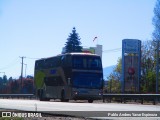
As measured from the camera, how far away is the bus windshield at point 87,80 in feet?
108

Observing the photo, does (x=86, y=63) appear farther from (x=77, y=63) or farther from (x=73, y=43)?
(x=73, y=43)

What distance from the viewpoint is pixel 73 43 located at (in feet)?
306

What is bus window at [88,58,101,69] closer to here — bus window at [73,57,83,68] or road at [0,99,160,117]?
bus window at [73,57,83,68]

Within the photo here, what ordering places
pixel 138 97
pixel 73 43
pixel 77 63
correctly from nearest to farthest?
pixel 77 63, pixel 138 97, pixel 73 43

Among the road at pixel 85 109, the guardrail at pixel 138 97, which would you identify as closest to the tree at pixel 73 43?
the guardrail at pixel 138 97

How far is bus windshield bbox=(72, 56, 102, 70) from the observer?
1289 inches

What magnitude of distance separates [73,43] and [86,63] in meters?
60.4

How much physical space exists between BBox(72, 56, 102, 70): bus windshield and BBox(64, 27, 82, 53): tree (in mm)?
58226

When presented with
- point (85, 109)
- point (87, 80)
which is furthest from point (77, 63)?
point (85, 109)

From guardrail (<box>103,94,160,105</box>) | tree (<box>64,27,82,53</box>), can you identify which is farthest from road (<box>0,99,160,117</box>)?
tree (<box>64,27,82,53</box>)

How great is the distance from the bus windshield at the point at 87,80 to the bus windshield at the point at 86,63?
54 centimetres

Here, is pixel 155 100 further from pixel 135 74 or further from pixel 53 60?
pixel 135 74

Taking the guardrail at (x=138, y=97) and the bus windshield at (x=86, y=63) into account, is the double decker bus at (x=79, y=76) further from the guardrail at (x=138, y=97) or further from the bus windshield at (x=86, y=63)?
the guardrail at (x=138, y=97)

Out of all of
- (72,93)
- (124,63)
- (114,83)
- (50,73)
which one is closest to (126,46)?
(124,63)
